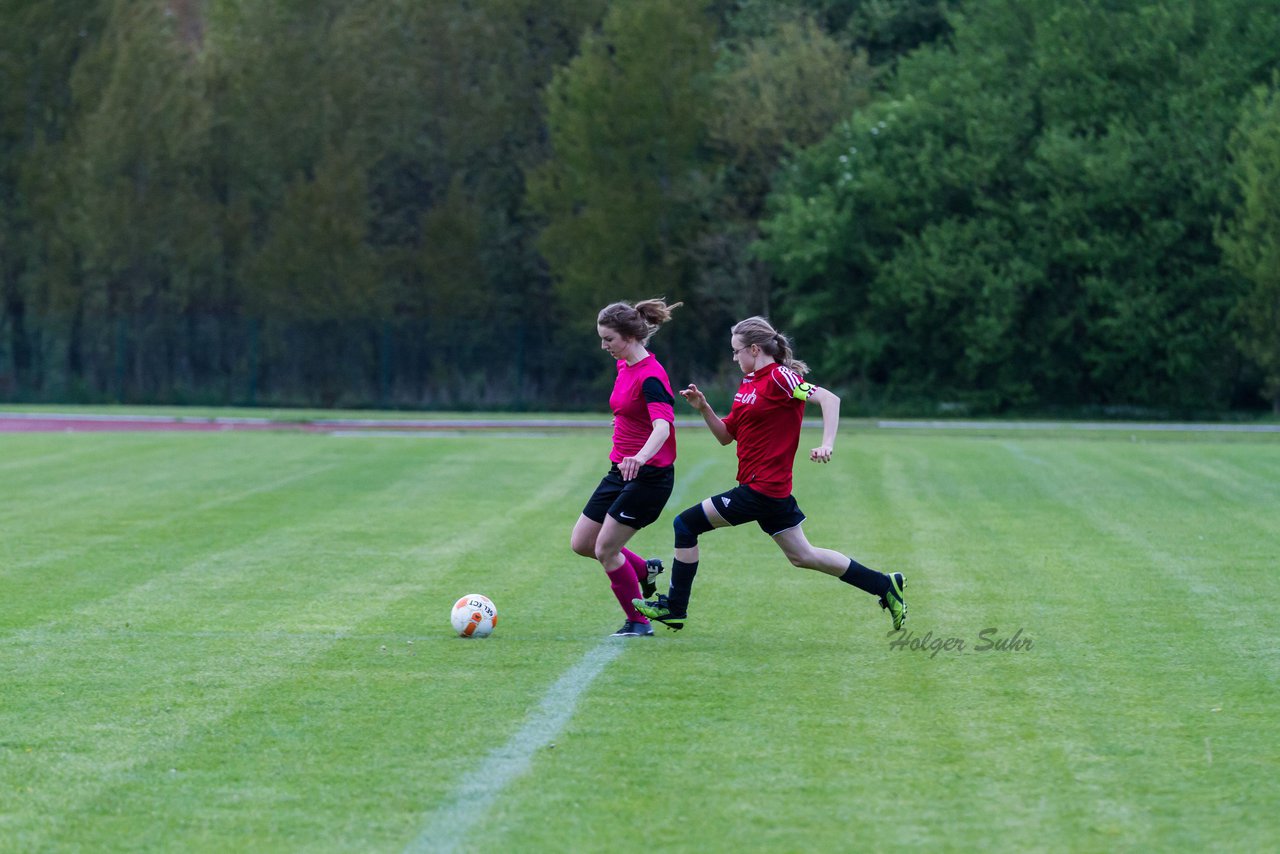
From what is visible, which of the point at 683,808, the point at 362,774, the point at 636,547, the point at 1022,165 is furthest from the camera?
the point at 1022,165

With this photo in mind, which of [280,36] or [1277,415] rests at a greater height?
[280,36]

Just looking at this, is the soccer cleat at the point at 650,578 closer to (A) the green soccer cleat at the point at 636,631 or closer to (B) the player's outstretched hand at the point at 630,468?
(A) the green soccer cleat at the point at 636,631

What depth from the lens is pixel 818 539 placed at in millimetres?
14383

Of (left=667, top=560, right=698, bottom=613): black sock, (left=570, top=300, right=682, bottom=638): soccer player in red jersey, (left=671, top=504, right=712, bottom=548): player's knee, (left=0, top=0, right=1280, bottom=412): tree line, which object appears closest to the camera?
(left=570, top=300, right=682, bottom=638): soccer player in red jersey

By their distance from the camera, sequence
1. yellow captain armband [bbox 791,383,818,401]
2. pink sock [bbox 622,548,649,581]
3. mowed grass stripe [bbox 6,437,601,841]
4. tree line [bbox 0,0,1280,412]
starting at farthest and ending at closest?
tree line [bbox 0,0,1280,412] < pink sock [bbox 622,548,649,581] < yellow captain armband [bbox 791,383,818,401] < mowed grass stripe [bbox 6,437,601,841]

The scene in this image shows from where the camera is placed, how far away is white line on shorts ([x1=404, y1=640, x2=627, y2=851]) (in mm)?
5211

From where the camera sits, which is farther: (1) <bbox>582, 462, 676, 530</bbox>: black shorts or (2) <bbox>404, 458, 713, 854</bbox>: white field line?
(1) <bbox>582, 462, 676, 530</bbox>: black shorts

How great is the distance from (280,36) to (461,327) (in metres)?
11.0

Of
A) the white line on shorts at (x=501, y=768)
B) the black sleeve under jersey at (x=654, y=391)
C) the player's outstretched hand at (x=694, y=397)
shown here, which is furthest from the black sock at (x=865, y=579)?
the white line on shorts at (x=501, y=768)

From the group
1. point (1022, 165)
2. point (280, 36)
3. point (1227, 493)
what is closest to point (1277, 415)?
point (1022, 165)

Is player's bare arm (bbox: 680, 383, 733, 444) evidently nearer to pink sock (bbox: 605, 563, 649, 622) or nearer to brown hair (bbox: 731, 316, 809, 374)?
brown hair (bbox: 731, 316, 809, 374)

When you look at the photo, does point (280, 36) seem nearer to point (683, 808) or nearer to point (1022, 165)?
point (1022, 165)

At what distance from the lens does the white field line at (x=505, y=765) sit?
17.1ft

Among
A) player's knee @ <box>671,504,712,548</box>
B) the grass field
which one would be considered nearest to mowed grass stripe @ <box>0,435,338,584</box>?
the grass field
